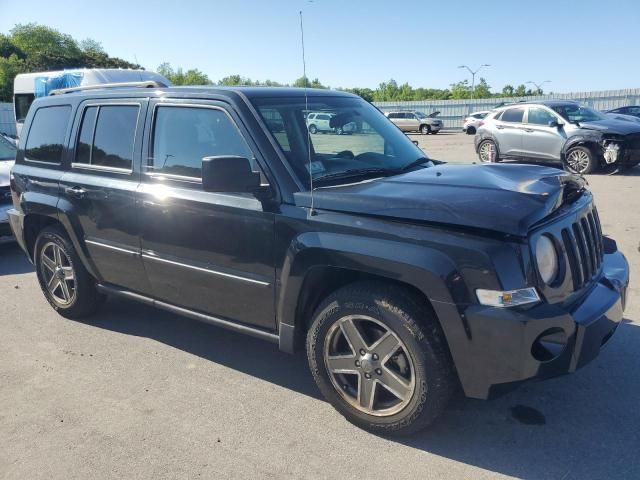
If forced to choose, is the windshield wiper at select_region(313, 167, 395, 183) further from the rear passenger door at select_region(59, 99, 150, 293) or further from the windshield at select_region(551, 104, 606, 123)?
the windshield at select_region(551, 104, 606, 123)

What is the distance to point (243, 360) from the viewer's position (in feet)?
13.9

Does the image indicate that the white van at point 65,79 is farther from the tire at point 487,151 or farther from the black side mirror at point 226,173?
the black side mirror at point 226,173

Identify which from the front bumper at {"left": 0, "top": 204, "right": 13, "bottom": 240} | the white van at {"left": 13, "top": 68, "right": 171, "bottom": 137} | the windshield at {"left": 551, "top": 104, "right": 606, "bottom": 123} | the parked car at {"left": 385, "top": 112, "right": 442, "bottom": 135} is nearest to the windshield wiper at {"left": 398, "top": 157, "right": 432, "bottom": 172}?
the front bumper at {"left": 0, "top": 204, "right": 13, "bottom": 240}

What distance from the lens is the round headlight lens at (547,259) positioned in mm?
2758

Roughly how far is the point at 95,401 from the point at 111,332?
1261 mm

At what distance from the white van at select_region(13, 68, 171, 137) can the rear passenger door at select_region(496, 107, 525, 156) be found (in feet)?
28.1

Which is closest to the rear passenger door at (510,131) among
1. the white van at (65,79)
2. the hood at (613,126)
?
the hood at (613,126)

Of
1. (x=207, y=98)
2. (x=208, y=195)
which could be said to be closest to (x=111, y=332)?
(x=208, y=195)

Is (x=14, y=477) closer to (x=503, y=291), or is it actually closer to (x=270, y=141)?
(x=270, y=141)

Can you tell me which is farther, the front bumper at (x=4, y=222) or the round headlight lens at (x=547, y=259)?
the front bumper at (x=4, y=222)

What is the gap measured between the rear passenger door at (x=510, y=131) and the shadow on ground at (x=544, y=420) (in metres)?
10.6

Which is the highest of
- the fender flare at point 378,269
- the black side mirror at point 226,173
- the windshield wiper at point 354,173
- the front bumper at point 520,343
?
the black side mirror at point 226,173

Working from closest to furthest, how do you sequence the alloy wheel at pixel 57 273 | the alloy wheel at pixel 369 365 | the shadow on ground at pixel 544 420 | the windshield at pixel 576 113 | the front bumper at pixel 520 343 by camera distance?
the front bumper at pixel 520 343 < the shadow on ground at pixel 544 420 < the alloy wheel at pixel 369 365 < the alloy wheel at pixel 57 273 < the windshield at pixel 576 113

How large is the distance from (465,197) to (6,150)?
8.50 meters
